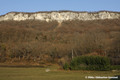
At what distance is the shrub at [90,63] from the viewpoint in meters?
39.0

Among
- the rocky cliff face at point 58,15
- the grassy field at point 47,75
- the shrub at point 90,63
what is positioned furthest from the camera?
the rocky cliff face at point 58,15

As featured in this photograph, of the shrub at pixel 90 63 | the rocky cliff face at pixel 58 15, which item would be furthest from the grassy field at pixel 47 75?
the rocky cliff face at pixel 58 15

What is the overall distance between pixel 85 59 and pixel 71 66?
3149 mm

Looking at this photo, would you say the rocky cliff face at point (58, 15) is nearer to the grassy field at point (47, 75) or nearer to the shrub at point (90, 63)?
the shrub at point (90, 63)

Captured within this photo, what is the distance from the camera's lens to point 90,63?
39.7m

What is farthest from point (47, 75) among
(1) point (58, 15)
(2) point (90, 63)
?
(1) point (58, 15)

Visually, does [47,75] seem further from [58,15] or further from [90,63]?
[58,15]

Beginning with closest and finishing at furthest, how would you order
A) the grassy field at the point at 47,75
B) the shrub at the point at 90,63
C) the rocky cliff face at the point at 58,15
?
the grassy field at the point at 47,75
the shrub at the point at 90,63
the rocky cliff face at the point at 58,15

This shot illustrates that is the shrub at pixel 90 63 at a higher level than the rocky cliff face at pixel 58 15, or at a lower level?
lower

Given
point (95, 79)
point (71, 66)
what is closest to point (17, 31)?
point (71, 66)

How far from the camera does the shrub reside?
39.0 m

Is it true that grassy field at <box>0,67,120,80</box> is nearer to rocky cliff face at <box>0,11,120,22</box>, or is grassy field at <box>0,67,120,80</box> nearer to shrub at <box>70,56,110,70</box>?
shrub at <box>70,56,110,70</box>

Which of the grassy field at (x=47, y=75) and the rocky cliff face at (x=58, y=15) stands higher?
the rocky cliff face at (x=58, y=15)

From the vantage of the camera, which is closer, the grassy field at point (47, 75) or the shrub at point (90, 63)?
the grassy field at point (47, 75)
